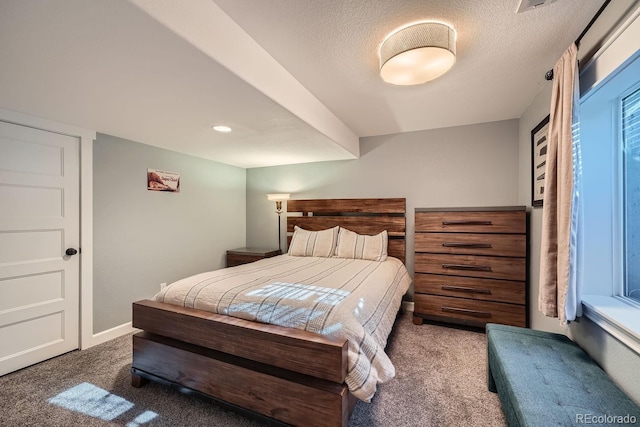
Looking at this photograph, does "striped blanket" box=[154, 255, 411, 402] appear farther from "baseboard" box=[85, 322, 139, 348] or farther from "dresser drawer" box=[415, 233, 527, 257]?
"baseboard" box=[85, 322, 139, 348]

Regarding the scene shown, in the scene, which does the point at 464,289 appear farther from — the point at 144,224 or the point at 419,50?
the point at 144,224

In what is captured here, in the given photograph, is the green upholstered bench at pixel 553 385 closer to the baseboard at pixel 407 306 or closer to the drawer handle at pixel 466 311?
the drawer handle at pixel 466 311

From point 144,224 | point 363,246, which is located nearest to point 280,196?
point 363,246

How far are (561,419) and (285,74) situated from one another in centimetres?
229

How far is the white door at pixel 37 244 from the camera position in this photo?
1.99 m

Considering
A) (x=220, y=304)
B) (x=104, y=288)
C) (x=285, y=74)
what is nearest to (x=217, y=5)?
(x=285, y=74)

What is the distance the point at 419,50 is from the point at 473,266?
2.09m

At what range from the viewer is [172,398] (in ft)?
5.55

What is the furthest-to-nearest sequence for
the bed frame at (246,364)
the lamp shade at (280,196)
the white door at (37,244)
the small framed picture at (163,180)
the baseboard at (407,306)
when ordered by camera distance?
the lamp shade at (280,196)
the baseboard at (407,306)
the small framed picture at (163,180)
the white door at (37,244)
the bed frame at (246,364)

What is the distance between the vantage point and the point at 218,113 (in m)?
2.03

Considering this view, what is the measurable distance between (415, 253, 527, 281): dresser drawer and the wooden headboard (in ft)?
1.43

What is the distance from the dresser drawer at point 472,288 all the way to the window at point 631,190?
1.00 metres

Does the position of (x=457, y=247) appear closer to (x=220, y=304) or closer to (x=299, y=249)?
(x=299, y=249)

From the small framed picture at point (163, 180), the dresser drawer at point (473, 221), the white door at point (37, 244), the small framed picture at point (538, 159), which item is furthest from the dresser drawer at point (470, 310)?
the white door at point (37, 244)
